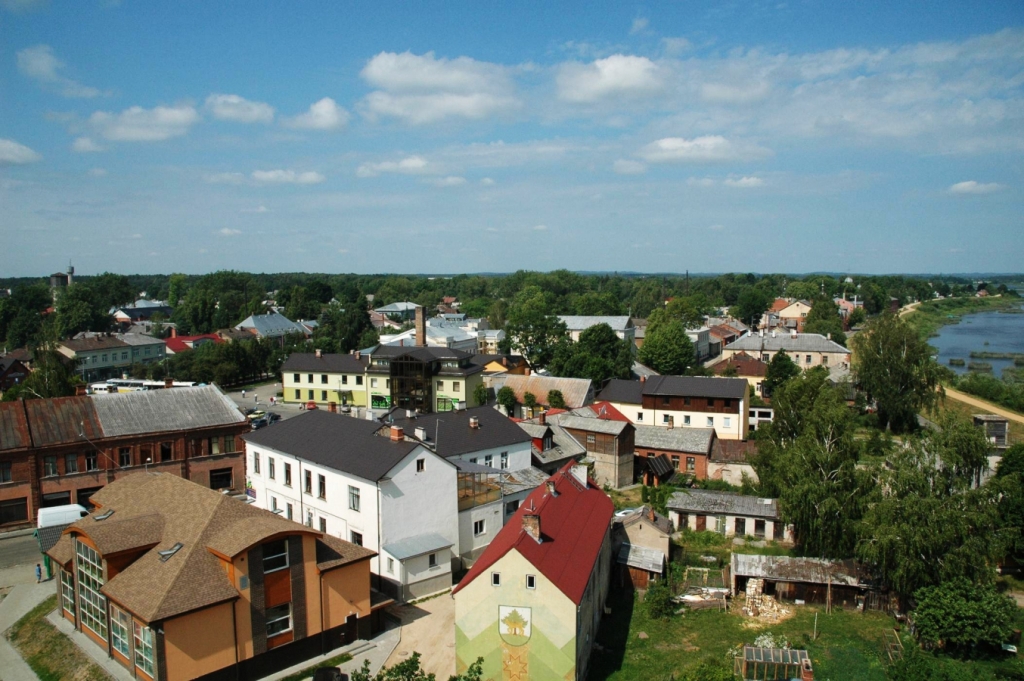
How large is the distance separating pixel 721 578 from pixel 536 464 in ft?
40.2

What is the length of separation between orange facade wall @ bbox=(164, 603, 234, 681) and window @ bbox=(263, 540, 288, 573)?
141cm

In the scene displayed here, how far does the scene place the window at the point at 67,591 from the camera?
22675mm

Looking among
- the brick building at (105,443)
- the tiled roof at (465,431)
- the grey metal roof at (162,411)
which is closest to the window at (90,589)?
the brick building at (105,443)

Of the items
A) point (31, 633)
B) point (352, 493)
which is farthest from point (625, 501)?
point (31, 633)

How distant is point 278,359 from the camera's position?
78.3 metres

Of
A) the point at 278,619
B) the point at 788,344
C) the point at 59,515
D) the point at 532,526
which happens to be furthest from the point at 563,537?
the point at 788,344

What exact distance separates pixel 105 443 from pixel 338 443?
14.4 meters

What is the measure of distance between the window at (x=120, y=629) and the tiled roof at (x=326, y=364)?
42.3 meters

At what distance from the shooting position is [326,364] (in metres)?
64.1

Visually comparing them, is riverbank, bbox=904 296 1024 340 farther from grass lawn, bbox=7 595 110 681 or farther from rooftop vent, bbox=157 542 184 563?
grass lawn, bbox=7 595 110 681

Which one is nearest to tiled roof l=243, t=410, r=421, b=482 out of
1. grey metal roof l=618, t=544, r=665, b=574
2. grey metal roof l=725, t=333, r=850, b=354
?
grey metal roof l=618, t=544, r=665, b=574

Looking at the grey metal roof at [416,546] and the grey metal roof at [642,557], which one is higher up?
the grey metal roof at [416,546]

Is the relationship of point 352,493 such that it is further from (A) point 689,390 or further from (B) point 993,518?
(A) point 689,390

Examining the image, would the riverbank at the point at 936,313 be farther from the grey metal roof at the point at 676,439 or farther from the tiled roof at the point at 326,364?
the tiled roof at the point at 326,364
